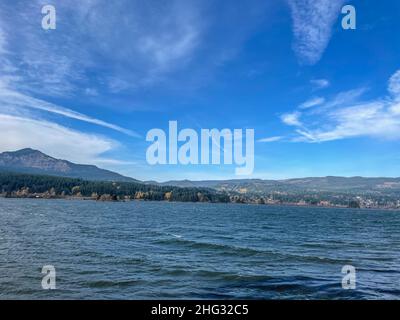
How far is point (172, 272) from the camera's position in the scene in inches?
1059

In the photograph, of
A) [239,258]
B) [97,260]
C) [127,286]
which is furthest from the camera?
[239,258]

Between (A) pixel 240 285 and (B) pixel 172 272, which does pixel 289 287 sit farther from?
(B) pixel 172 272

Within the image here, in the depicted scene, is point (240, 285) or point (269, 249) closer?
point (240, 285)

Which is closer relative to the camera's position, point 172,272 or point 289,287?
A: point 289,287
